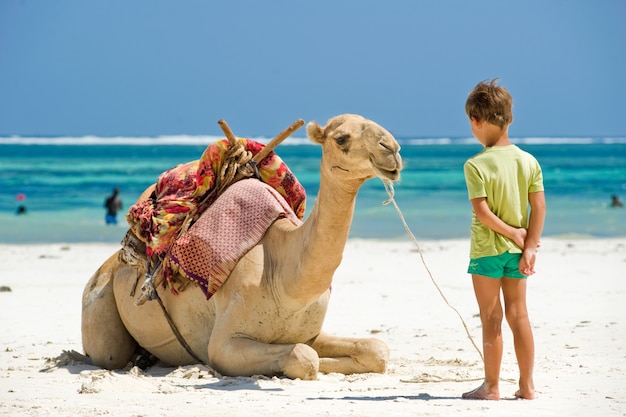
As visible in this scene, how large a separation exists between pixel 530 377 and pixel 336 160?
5.05 feet

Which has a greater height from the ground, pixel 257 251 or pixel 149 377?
pixel 257 251

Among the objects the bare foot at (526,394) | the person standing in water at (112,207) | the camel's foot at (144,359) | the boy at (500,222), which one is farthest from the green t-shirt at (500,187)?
the person standing in water at (112,207)

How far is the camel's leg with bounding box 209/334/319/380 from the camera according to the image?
236 inches

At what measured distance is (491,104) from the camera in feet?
16.8

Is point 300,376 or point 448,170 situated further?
point 448,170

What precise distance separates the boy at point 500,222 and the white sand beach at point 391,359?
431 millimetres

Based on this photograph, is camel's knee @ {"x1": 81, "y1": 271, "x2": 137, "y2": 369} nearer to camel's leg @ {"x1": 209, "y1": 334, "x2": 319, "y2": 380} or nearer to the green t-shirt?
camel's leg @ {"x1": 209, "y1": 334, "x2": 319, "y2": 380}

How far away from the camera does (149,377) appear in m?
6.43

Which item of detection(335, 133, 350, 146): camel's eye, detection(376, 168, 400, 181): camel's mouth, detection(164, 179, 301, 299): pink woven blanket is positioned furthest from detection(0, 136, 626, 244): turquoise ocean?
detection(164, 179, 301, 299): pink woven blanket

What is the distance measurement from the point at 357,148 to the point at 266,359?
1.49 m

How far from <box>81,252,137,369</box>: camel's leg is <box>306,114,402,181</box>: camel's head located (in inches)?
87.7

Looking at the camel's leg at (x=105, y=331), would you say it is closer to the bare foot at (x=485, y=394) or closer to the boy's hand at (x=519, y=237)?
the bare foot at (x=485, y=394)

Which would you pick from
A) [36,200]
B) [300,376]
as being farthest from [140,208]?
[36,200]

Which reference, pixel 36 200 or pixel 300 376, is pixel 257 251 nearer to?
pixel 300 376
